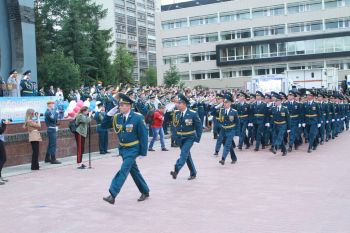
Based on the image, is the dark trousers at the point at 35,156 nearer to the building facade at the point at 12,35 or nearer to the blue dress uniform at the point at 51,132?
the blue dress uniform at the point at 51,132

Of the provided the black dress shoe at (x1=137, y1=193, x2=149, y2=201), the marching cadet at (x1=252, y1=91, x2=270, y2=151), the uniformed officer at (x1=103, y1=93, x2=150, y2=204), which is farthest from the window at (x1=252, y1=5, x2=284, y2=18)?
the black dress shoe at (x1=137, y1=193, x2=149, y2=201)

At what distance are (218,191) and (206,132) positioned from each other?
1668 cm

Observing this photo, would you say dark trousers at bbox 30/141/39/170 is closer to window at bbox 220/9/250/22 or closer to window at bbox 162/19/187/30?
window at bbox 220/9/250/22

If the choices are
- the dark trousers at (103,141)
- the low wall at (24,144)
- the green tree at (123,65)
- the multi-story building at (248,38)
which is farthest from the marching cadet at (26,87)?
the green tree at (123,65)

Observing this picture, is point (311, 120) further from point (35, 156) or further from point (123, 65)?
point (123, 65)

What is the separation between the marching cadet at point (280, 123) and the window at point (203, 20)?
57.8 m

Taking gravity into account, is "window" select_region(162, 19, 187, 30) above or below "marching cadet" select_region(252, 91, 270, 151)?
above

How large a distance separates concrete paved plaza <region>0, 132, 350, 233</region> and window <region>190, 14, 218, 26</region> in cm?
6011

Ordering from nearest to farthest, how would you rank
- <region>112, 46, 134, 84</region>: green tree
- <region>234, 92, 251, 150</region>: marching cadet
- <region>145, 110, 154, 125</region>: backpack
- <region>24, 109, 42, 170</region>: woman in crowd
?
<region>24, 109, 42, 170</region>: woman in crowd, <region>234, 92, 251, 150</region>: marching cadet, <region>145, 110, 154, 125</region>: backpack, <region>112, 46, 134, 84</region>: green tree

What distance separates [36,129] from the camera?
553 inches

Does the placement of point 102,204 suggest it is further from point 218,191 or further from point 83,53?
point 83,53

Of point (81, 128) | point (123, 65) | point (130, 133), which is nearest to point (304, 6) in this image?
point (123, 65)

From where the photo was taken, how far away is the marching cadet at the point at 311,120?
16719 millimetres

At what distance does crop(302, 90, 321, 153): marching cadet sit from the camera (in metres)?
16.7
